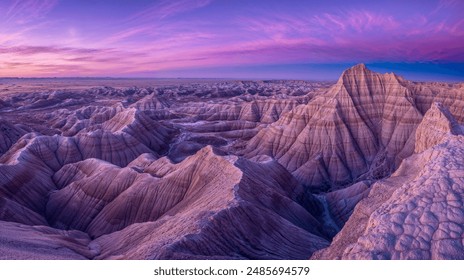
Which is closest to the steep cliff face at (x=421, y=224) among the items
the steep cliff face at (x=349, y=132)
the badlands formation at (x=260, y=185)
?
the badlands formation at (x=260, y=185)

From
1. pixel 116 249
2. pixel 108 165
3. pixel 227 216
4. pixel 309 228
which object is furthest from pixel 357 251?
pixel 108 165

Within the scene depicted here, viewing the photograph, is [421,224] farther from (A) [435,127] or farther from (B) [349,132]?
(B) [349,132]

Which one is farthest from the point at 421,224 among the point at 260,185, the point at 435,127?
the point at 435,127

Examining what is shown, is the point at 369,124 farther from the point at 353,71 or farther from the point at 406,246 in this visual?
the point at 406,246

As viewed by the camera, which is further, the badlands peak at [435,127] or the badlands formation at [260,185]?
the badlands peak at [435,127]

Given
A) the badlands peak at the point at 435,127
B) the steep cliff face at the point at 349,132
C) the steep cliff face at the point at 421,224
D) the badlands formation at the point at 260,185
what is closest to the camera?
the steep cliff face at the point at 421,224

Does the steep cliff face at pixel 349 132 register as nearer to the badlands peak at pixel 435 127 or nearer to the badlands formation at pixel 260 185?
the badlands formation at pixel 260 185

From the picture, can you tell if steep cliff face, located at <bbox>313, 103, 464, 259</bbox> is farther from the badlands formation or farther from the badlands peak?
the badlands peak

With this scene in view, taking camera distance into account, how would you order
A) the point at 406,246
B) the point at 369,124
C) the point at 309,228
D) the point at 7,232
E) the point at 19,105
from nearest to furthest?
the point at 406,246 < the point at 7,232 < the point at 309,228 < the point at 369,124 < the point at 19,105
